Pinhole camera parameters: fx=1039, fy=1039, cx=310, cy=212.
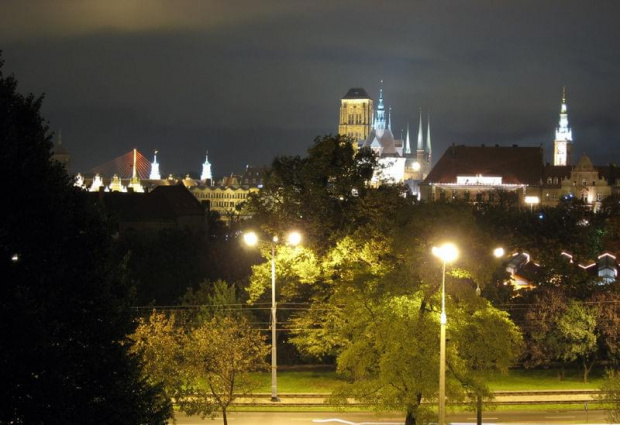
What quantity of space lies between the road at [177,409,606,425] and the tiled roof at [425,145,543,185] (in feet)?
484

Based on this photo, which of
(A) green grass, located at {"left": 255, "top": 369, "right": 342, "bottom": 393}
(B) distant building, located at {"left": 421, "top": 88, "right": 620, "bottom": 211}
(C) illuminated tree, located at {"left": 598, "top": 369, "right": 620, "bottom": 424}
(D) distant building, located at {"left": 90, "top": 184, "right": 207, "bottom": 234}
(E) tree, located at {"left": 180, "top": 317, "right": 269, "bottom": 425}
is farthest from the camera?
(B) distant building, located at {"left": 421, "top": 88, "right": 620, "bottom": 211}

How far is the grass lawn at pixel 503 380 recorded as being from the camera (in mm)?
47938

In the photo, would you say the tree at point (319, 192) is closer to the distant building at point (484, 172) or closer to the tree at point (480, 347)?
the tree at point (480, 347)

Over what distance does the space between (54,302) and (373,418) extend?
21.8 meters

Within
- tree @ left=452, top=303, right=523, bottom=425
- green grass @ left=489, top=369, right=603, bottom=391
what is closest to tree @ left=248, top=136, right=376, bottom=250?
green grass @ left=489, top=369, right=603, bottom=391

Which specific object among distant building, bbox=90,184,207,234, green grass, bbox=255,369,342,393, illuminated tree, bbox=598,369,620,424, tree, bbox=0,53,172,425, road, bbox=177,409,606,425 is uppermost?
distant building, bbox=90,184,207,234

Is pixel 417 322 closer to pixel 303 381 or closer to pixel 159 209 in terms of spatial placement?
pixel 303 381

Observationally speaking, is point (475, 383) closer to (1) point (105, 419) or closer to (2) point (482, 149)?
(1) point (105, 419)

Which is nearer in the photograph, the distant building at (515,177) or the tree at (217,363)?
the tree at (217,363)

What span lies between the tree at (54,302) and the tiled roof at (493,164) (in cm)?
16829

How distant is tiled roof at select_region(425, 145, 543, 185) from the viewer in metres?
189

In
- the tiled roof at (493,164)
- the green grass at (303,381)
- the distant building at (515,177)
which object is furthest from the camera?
the tiled roof at (493,164)

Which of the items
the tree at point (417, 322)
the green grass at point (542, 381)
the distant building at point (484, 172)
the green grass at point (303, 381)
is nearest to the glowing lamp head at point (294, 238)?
the tree at point (417, 322)

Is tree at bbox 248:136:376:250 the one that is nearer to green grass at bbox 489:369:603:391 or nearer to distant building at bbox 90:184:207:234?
green grass at bbox 489:369:603:391
